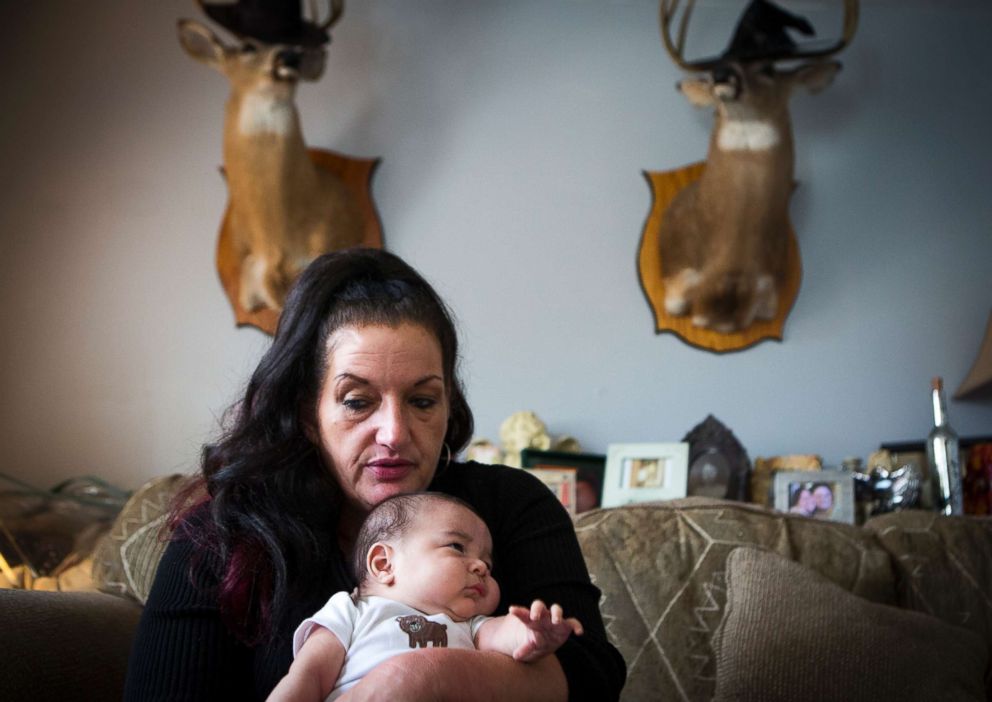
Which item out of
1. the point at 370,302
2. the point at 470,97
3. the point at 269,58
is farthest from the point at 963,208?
the point at 370,302

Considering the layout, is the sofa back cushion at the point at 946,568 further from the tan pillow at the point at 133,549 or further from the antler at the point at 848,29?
the tan pillow at the point at 133,549

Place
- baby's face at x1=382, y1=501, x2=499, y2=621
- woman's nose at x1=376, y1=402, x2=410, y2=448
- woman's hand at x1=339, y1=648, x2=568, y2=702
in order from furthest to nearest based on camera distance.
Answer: woman's nose at x1=376, y1=402, x2=410, y2=448 < baby's face at x1=382, y1=501, x2=499, y2=621 < woman's hand at x1=339, y1=648, x2=568, y2=702

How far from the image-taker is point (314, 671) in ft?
3.52

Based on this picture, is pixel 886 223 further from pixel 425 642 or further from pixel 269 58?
pixel 425 642

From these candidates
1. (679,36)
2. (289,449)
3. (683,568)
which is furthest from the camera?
(679,36)

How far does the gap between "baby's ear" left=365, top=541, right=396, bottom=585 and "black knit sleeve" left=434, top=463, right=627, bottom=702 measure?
17cm

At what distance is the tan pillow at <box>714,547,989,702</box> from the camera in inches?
67.1

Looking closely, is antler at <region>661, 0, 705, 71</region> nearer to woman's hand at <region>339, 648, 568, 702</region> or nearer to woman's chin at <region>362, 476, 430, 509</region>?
woman's chin at <region>362, 476, 430, 509</region>

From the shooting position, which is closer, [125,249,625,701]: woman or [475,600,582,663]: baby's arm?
[475,600,582,663]: baby's arm

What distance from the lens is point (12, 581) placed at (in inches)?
83.4

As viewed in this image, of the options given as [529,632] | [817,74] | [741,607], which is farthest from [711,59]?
[529,632]

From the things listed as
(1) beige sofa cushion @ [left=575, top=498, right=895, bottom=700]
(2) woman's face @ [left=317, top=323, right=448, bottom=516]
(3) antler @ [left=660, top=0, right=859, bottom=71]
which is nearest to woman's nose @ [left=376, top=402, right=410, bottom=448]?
(2) woman's face @ [left=317, top=323, right=448, bottom=516]

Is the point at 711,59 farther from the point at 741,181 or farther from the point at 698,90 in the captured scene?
the point at 741,181

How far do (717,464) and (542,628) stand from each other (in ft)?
6.07
